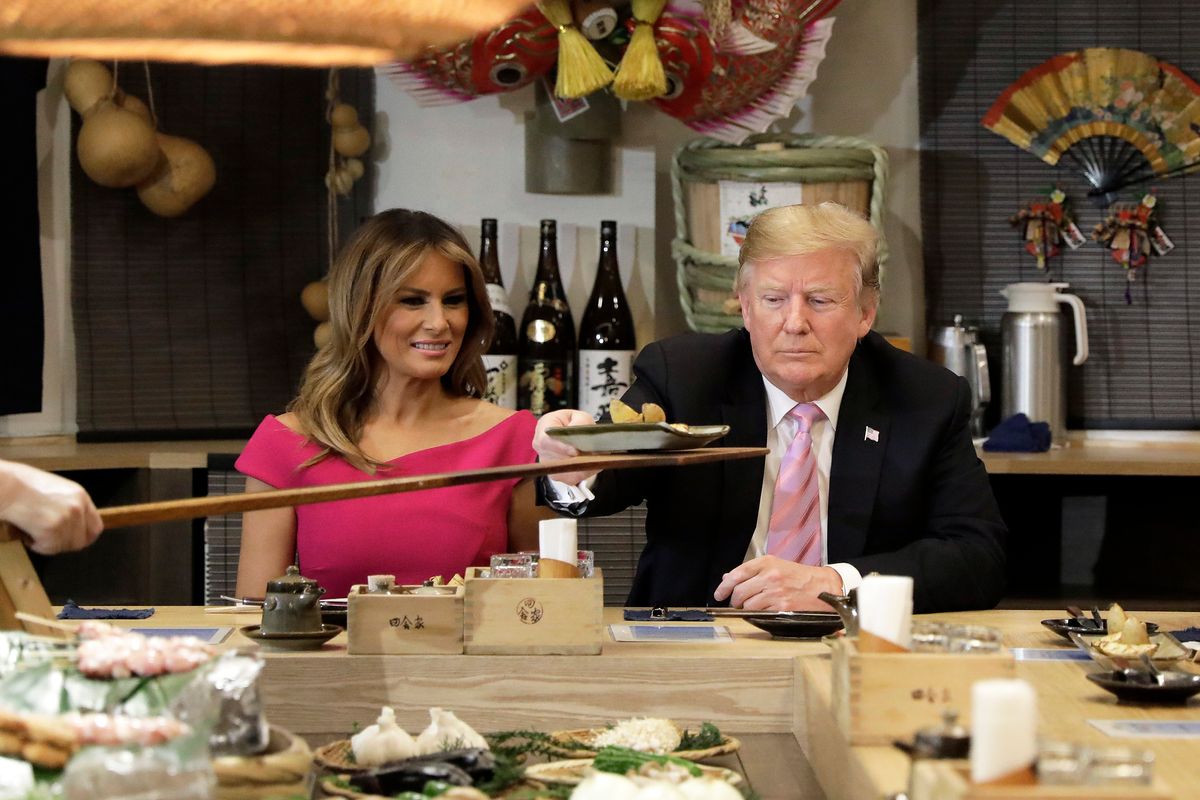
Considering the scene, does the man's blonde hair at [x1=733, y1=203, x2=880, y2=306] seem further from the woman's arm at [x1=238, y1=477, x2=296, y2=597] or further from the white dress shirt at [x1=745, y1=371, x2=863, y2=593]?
the woman's arm at [x1=238, y1=477, x2=296, y2=597]

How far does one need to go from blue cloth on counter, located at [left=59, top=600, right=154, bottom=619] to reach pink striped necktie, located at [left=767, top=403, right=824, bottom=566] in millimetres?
1016

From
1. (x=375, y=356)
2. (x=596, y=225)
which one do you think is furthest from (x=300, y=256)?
(x=375, y=356)

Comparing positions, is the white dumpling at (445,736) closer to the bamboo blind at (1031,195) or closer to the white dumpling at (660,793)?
the white dumpling at (660,793)

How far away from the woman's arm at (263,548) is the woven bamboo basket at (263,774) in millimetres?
1404

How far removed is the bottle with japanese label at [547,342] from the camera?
3.83 metres

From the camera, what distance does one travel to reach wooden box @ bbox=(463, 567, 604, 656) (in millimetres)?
1948

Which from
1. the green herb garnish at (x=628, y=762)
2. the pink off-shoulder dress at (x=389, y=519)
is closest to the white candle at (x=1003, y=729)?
the green herb garnish at (x=628, y=762)

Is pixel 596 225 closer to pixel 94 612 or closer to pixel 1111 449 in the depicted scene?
pixel 1111 449

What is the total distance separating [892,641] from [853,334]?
1097 mm

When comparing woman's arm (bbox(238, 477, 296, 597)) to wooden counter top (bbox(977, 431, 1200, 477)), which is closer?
woman's arm (bbox(238, 477, 296, 597))

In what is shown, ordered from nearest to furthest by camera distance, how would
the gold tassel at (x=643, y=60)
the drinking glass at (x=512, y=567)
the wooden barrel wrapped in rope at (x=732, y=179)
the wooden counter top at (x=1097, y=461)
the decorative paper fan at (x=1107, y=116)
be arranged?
the drinking glass at (x=512, y=567) → the gold tassel at (x=643, y=60) → the wooden counter top at (x=1097, y=461) → the wooden barrel wrapped in rope at (x=732, y=179) → the decorative paper fan at (x=1107, y=116)

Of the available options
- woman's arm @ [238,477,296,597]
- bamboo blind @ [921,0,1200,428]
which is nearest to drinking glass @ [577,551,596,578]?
woman's arm @ [238,477,296,597]

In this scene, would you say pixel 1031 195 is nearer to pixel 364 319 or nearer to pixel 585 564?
pixel 364 319

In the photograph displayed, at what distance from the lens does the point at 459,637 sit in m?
1.95
